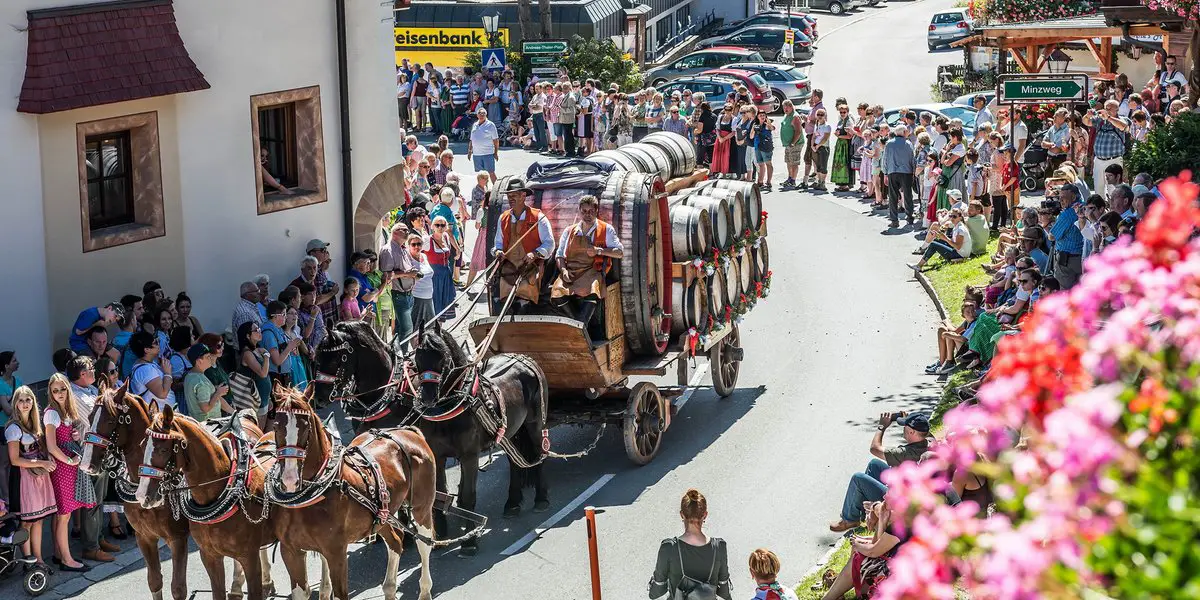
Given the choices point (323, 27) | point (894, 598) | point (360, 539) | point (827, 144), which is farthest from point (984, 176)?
point (894, 598)

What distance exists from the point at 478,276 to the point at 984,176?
11.8 meters

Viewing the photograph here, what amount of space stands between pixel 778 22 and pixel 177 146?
38.1 meters

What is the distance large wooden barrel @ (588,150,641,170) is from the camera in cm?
1550

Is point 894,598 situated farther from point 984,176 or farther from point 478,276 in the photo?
point 984,176

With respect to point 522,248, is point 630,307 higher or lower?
lower

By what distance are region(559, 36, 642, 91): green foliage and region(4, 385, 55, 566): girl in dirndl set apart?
26232 millimetres

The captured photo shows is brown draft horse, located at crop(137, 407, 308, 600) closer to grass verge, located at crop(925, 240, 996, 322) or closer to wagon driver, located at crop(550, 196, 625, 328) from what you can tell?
wagon driver, located at crop(550, 196, 625, 328)

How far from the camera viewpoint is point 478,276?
14766mm

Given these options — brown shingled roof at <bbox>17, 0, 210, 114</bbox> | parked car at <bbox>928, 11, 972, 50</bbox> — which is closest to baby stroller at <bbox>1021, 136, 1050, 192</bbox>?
brown shingled roof at <bbox>17, 0, 210, 114</bbox>

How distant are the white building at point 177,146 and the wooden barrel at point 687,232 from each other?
5080mm

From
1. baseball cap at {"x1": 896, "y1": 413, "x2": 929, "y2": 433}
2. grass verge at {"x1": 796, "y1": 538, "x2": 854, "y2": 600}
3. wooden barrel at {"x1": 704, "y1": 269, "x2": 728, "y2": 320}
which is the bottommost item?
grass verge at {"x1": 796, "y1": 538, "x2": 854, "y2": 600}

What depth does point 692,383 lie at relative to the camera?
1822cm

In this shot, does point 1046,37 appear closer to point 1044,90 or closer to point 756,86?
point 756,86

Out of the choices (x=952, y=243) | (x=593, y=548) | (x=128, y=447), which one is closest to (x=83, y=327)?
(x=128, y=447)
